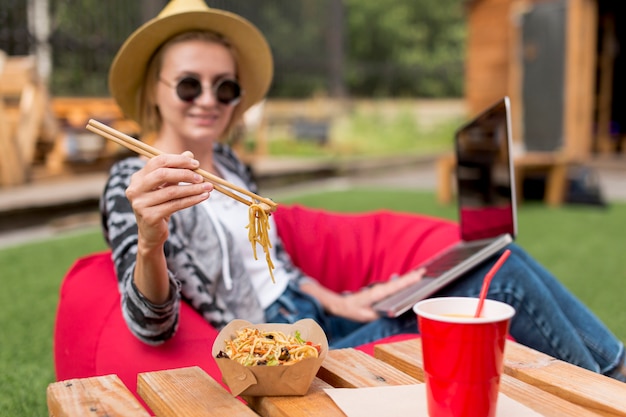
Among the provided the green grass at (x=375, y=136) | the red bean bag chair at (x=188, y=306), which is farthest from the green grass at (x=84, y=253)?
the green grass at (x=375, y=136)

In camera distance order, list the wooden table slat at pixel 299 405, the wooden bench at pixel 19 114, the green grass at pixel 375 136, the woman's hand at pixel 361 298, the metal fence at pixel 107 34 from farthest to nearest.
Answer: the green grass at pixel 375 136, the metal fence at pixel 107 34, the wooden bench at pixel 19 114, the woman's hand at pixel 361 298, the wooden table slat at pixel 299 405

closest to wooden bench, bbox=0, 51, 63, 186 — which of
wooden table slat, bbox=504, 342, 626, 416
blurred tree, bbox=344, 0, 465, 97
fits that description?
wooden table slat, bbox=504, 342, 626, 416

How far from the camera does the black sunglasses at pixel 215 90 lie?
2.08m

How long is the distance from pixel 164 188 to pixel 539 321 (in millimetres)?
1084

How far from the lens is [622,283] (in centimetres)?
403

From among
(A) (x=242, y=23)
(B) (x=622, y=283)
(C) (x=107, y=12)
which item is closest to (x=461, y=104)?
(C) (x=107, y=12)

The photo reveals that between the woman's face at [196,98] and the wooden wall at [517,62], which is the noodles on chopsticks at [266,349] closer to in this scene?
the woman's face at [196,98]

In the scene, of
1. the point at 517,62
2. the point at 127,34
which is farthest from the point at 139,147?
the point at 517,62

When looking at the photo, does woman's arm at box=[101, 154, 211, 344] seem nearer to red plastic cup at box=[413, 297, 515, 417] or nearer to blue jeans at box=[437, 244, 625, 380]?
red plastic cup at box=[413, 297, 515, 417]

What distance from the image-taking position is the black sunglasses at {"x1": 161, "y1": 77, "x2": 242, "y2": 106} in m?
2.08

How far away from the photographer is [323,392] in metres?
1.30

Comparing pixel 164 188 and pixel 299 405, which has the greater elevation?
pixel 164 188

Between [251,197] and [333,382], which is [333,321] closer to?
[333,382]

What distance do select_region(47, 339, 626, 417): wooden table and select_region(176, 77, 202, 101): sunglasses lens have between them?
93 cm
